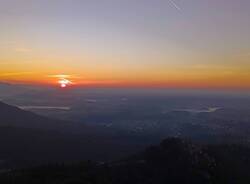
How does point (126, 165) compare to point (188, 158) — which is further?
point (188, 158)

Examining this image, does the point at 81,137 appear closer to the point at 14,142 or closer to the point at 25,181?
the point at 14,142

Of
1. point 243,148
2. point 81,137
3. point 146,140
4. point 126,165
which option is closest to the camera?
point 126,165

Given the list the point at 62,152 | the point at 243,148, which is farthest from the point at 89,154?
the point at 243,148

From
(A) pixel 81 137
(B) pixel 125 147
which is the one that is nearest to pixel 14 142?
(A) pixel 81 137

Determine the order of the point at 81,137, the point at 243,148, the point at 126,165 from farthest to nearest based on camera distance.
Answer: the point at 81,137 < the point at 243,148 < the point at 126,165

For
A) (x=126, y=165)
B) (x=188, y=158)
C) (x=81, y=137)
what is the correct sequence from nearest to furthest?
1. (x=126, y=165)
2. (x=188, y=158)
3. (x=81, y=137)

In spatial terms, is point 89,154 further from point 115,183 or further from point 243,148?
point 115,183
